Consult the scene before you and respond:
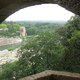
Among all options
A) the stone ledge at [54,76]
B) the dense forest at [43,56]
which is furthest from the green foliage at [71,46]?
the stone ledge at [54,76]

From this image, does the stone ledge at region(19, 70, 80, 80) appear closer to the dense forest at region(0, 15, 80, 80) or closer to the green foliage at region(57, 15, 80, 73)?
the green foliage at region(57, 15, 80, 73)

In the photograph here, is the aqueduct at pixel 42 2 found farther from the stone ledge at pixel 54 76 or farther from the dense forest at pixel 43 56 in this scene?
the dense forest at pixel 43 56

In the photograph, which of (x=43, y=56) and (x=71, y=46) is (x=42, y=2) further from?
(x=43, y=56)

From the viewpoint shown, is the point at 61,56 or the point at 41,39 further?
the point at 41,39

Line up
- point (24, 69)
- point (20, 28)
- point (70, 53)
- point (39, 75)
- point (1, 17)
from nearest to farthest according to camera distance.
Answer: point (1, 17)
point (39, 75)
point (70, 53)
point (24, 69)
point (20, 28)

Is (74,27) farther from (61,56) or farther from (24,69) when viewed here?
(24,69)

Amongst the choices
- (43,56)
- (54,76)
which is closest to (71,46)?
(43,56)

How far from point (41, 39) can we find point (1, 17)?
779cm

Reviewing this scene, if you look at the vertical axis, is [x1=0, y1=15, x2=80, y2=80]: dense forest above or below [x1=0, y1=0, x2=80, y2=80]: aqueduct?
below

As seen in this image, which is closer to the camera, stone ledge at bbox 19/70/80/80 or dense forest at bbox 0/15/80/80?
stone ledge at bbox 19/70/80/80

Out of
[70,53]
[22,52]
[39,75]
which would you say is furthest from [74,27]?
[39,75]

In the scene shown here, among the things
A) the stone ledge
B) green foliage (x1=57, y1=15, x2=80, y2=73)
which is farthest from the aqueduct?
green foliage (x1=57, y1=15, x2=80, y2=73)

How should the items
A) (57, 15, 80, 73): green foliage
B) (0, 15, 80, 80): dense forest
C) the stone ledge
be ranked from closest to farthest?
the stone ledge
(57, 15, 80, 73): green foliage
(0, 15, 80, 80): dense forest

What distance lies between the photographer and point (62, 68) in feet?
29.9
